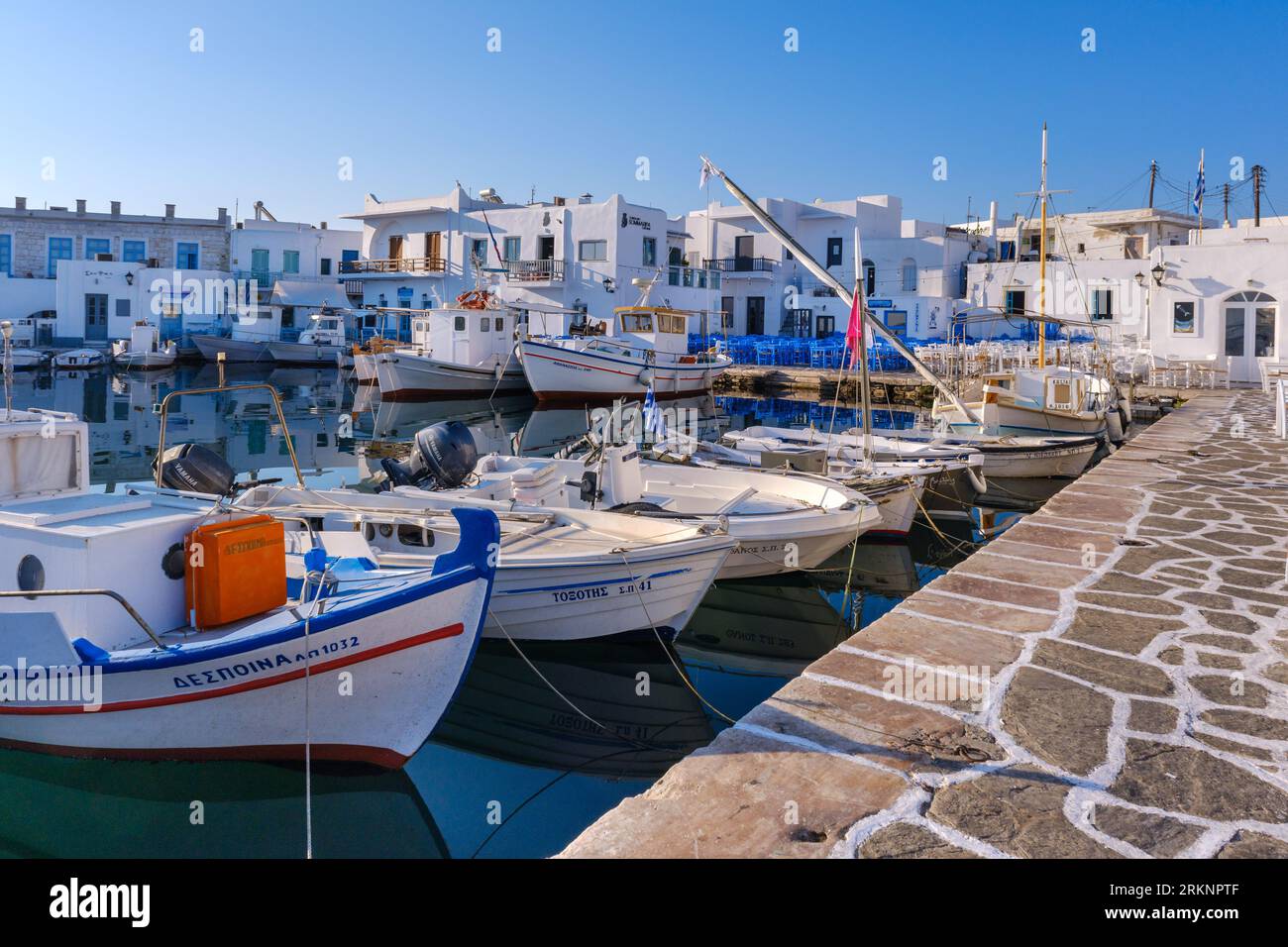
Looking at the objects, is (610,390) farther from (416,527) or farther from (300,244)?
(300,244)

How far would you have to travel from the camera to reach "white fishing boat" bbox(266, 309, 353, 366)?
4916 centimetres

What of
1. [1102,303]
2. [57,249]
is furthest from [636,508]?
[57,249]

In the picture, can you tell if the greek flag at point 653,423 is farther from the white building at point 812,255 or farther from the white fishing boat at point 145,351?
the white fishing boat at point 145,351

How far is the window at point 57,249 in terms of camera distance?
55.1 meters

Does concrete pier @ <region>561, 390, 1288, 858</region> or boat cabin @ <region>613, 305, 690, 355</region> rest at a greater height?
boat cabin @ <region>613, 305, 690, 355</region>

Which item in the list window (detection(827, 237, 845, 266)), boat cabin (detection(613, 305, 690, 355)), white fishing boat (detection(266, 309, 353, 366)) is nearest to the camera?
boat cabin (detection(613, 305, 690, 355))

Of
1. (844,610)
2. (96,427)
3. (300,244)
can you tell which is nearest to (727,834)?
(844,610)

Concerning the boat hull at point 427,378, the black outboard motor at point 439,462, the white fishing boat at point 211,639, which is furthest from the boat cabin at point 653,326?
the white fishing boat at point 211,639

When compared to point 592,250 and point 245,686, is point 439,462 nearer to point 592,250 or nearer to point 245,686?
point 245,686

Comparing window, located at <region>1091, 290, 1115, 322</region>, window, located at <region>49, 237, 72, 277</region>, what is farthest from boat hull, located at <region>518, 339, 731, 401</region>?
window, located at <region>49, 237, 72, 277</region>

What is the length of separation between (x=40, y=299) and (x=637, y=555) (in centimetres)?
5493

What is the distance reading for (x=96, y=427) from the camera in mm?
25812

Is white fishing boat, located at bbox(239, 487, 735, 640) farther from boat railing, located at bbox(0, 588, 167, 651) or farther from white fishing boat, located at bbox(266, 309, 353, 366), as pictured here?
white fishing boat, located at bbox(266, 309, 353, 366)

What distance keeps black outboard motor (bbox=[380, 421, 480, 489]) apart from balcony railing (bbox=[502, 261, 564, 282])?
3379 centimetres
